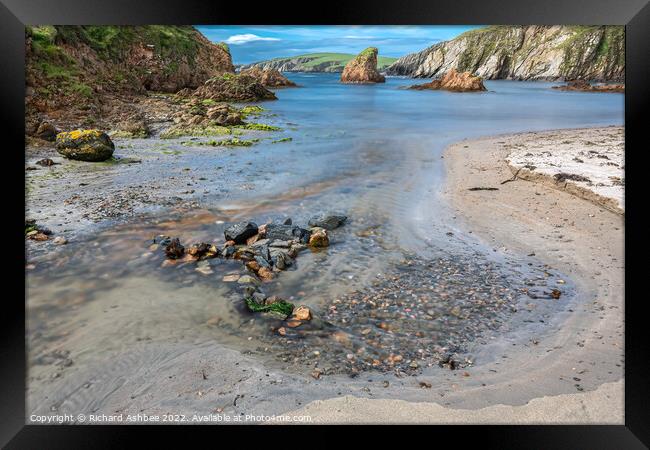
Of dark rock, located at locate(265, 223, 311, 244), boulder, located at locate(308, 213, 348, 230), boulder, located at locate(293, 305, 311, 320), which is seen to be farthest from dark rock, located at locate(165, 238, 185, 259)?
boulder, located at locate(308, 213, 348, 230)

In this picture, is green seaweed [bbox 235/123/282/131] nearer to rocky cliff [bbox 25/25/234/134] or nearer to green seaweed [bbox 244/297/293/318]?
rocky cliff [bbox 25/25/234/134]

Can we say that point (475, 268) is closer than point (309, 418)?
No

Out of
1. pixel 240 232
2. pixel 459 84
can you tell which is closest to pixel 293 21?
pixel 240 232

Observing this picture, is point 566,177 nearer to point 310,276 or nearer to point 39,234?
point 310,276

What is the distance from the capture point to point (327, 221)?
21.1 feet

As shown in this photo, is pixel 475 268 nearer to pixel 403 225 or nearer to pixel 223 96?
pixel 403 225

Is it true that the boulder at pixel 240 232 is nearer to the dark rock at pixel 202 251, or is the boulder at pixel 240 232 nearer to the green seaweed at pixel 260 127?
the dark rock at pixel 202 251

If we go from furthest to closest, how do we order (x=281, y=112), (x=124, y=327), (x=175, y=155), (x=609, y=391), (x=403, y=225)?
(x=281, y=112)
(x=175, y=155)
(x=403, y=225)
(x=124, y=327)
(x=609, y=391)

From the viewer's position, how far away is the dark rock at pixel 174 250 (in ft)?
17.4

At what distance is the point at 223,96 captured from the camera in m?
21.4

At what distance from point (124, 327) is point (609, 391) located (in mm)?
4247

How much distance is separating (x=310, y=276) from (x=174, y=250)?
1.70 m

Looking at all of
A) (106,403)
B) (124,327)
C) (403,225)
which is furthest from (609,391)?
(124,327)

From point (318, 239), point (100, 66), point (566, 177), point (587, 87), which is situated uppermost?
point (100, 66)
